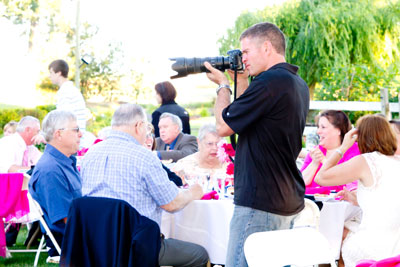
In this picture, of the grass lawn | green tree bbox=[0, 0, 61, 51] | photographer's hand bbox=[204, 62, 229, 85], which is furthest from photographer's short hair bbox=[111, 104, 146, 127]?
green tree bbox=[0, 0, 61, 51]

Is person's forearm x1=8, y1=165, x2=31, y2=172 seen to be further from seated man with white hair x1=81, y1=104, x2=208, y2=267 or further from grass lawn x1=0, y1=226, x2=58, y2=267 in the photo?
seated man with white hair x1=81, y1=104, x2=208, y2=267

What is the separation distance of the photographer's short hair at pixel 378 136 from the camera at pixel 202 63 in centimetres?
107

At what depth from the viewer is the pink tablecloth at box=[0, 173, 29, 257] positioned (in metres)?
4.30

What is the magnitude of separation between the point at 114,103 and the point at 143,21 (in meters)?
4.36

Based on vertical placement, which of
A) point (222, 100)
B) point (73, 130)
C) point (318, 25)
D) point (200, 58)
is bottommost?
point (73, 130)

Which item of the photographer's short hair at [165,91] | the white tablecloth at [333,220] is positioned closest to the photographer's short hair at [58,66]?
the photographer's short hair at [165,91]

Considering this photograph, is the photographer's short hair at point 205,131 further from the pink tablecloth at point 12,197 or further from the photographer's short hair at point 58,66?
the photographer's short hair at point 58,66

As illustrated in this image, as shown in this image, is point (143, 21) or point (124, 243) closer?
point (124, 243)

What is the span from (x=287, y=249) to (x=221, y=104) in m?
0.72

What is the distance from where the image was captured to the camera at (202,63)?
8.50 feet

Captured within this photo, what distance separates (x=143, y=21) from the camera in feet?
81.2

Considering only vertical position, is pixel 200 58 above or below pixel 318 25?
below

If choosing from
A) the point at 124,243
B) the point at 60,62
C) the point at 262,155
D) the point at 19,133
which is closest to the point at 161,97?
the point at 60,62

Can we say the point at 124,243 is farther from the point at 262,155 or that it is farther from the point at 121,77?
the point at 121,77
